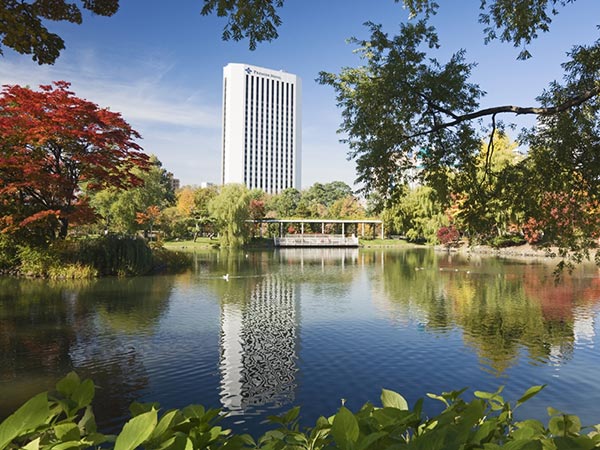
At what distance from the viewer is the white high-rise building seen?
303 ft

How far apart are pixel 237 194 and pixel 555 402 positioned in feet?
109

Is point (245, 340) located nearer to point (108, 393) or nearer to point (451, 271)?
point (108, 393)

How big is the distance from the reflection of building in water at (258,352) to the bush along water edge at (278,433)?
15.2ft

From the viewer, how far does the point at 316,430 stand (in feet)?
3.95

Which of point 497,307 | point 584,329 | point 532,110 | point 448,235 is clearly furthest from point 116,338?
point 448,235

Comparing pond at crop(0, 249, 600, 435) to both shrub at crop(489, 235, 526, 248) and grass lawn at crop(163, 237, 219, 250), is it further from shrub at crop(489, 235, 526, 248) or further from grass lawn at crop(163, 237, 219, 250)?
grass lawn at crop(163, 237, 219, 250)

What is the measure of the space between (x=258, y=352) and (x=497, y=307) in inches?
276

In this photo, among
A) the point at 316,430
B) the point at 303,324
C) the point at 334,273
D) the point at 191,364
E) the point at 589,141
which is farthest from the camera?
the point at 334,273

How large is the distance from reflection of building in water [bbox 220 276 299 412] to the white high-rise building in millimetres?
83636

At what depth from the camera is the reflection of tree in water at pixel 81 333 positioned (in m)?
6.19

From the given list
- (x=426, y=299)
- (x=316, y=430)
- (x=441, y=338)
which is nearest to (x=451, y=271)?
→ (x=426, y=299)

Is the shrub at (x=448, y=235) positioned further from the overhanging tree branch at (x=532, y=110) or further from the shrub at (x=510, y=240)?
the overhanging tree branch at (x=532, y=110)

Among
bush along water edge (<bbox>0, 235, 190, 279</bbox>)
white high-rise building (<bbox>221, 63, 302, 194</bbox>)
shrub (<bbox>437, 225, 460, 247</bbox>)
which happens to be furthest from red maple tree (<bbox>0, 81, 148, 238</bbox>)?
white high-rise building (<bbox>221, 63, 302, 194</bbox>)

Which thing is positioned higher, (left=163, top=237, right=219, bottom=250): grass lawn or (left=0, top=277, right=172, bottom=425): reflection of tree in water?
(left=163, top=237, right=219, bottom=250): grass lawn
